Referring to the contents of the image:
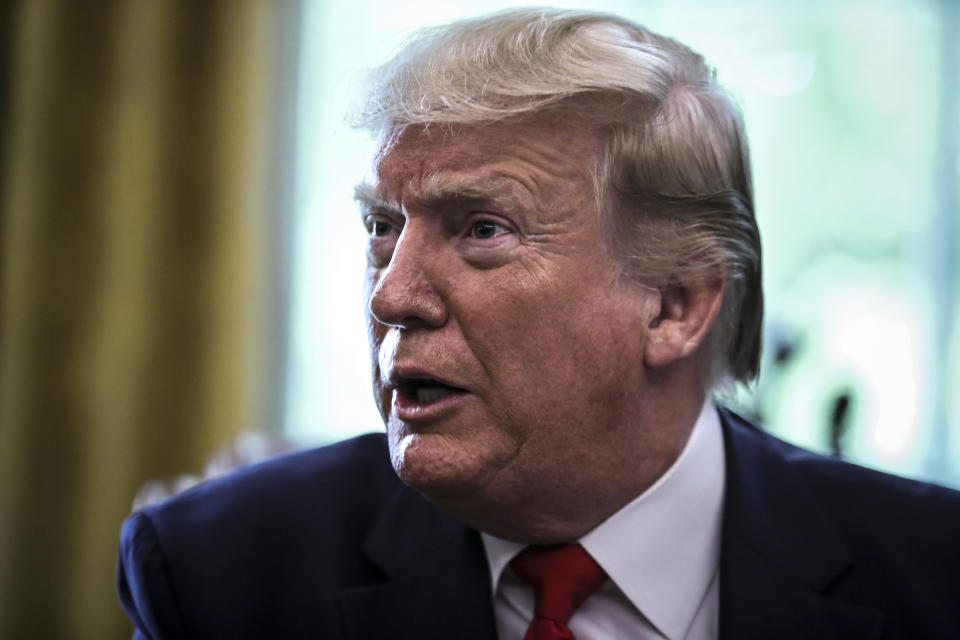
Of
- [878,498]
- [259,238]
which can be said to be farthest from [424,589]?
[259,238]

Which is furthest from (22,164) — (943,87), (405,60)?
(943,87)

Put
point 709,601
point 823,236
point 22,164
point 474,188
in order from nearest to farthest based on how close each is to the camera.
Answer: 1. point 474,188
2. point 709,601
3. point 22,164
4. point 823,236

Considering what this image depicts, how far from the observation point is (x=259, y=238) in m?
3.29

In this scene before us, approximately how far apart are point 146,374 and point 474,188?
2.27 meters

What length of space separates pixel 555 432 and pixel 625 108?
0.43 m

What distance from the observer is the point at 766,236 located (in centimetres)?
340

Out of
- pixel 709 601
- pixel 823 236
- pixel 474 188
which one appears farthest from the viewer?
pixel 823 236

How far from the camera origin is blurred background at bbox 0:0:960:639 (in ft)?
10.3

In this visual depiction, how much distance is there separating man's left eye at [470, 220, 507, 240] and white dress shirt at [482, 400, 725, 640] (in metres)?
0.42

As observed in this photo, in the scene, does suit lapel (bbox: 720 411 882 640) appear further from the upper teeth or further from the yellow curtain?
the yellow curtain

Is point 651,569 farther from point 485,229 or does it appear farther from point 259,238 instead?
point 259,238

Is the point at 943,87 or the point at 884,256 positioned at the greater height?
the point at 943,87

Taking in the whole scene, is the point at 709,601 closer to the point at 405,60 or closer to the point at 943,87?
the point at 405,60

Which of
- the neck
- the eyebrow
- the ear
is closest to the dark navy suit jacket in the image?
the neck
